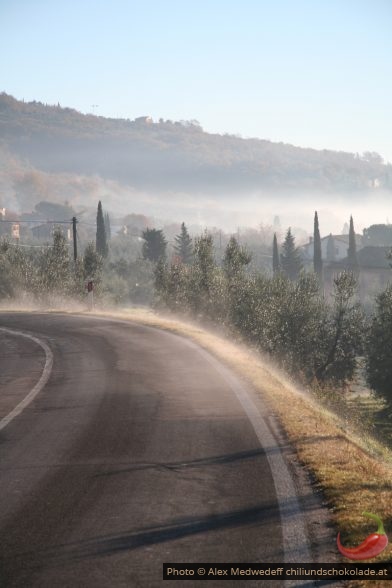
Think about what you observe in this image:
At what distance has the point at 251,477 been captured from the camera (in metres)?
9.49

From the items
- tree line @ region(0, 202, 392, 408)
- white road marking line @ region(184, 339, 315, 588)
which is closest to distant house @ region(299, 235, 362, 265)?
tree line @ region(0, 202, 392, 408)

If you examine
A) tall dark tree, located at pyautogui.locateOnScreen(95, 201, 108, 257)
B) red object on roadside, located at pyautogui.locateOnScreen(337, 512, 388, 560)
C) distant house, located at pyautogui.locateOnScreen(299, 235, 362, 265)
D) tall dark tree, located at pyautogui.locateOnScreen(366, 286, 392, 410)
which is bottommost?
tall dark tree, located at pyautogui.locateOnScreen(366, 286, 392, 410)

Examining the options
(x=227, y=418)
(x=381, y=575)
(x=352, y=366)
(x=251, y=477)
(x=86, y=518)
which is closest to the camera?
(x=381, y=575)

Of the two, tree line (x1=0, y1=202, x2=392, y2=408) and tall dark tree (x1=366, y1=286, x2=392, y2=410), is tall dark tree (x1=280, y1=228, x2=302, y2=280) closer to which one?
tree line (x1=0, y1=202, x2=392, y2=408)

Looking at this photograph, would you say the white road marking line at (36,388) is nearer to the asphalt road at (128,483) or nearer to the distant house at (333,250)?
the asphalt road at (128,483)

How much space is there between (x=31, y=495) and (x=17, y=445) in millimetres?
3040

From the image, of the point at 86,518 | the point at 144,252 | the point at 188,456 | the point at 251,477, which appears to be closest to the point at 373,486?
the point at 251,477

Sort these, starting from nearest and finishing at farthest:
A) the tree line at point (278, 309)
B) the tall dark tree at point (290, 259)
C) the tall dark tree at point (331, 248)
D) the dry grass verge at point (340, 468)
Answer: the dry grass verge at point (340, 468), the tree line at point (278, 309), the tall dark tree at point (290, 259), the tall dark tree at point (331, 248)

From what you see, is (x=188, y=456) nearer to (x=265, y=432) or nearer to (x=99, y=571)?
(x=265, y=432)

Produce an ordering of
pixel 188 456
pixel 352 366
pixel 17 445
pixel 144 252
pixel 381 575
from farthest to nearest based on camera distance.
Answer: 1. pixel 144 252
2. pixel 352 366
3. pixel 17 445
4. pixel 188 456
5. pixel 381 575

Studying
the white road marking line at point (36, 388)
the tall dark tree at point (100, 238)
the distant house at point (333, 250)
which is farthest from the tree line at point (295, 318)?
the distant house at point (333, 250)

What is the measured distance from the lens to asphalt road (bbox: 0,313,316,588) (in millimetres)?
6773

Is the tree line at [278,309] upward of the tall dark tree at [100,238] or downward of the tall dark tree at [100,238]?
downward

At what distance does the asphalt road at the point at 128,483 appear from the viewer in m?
6.77
